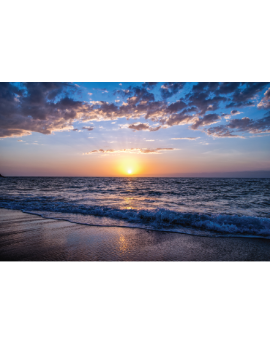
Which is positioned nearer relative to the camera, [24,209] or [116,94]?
[116,94]

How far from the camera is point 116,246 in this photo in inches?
150

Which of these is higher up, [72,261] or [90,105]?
→ [90,105]

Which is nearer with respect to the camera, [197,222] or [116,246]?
[116,246]

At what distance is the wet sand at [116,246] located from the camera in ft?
11.2

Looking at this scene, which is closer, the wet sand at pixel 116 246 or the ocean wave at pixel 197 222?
the wet sand at pixel 116 246

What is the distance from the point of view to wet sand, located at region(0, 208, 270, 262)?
342 centimetres

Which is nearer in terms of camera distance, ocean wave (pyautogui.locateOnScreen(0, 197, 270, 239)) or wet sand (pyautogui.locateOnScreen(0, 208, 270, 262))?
wet sand (pyautogui.locateOnScreen(0, 208, 270, 262))
